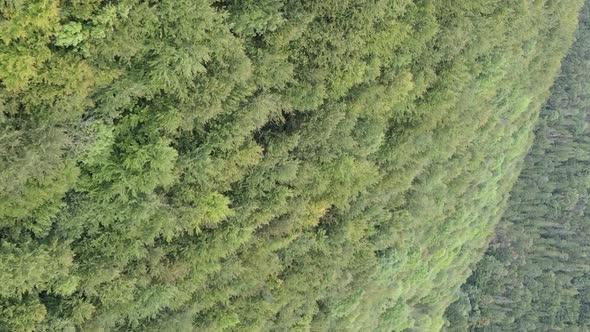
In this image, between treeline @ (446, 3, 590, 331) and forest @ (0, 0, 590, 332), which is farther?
treeline @ (446, 3, 590, 331)

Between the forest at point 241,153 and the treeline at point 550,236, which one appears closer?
the forest at point 241,153

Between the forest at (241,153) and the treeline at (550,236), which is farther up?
the forest at (241,153)

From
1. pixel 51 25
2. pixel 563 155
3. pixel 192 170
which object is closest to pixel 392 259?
pixel 192 170

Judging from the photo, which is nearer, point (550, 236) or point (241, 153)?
point (241, 153)

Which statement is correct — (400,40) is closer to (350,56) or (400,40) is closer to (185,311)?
(350,56)
